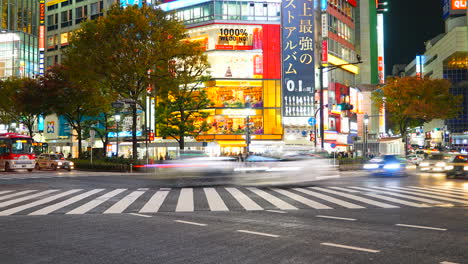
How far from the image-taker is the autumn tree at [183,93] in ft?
114

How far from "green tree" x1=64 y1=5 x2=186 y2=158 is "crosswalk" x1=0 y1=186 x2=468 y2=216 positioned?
15.0 metres

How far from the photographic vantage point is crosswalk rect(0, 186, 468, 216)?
1219cm

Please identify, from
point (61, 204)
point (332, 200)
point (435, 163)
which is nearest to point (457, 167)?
point (435, 163)

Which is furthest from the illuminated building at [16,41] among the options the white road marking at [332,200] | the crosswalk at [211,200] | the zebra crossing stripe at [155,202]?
the white road marking at [332,200]

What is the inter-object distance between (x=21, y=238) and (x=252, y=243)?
14.1 ft

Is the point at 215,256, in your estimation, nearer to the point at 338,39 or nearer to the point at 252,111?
the point at 252,111

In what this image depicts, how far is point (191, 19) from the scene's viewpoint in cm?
5909

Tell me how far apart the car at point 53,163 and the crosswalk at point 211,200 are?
22.0m

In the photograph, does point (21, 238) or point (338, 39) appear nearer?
point (21, 238)

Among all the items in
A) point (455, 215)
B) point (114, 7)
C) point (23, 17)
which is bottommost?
point (455, 215)

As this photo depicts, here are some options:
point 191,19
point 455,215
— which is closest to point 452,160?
point 455,215

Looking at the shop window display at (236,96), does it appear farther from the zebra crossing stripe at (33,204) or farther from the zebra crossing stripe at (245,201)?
the zebra crossing stripe at (33,204)

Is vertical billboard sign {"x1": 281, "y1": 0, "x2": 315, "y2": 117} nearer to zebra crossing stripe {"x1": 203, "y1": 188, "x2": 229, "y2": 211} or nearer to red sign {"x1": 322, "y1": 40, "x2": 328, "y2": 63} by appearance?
red sign {"x1": 322, "y1": 40, "x2": 328, "y2": 63}

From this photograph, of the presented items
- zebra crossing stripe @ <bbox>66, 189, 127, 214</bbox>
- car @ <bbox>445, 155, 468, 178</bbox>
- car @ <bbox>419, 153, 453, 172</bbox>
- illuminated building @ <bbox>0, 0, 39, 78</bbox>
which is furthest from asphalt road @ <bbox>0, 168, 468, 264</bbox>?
illuminated building @ <bbox>0, 0, 39, 78</bbox>
